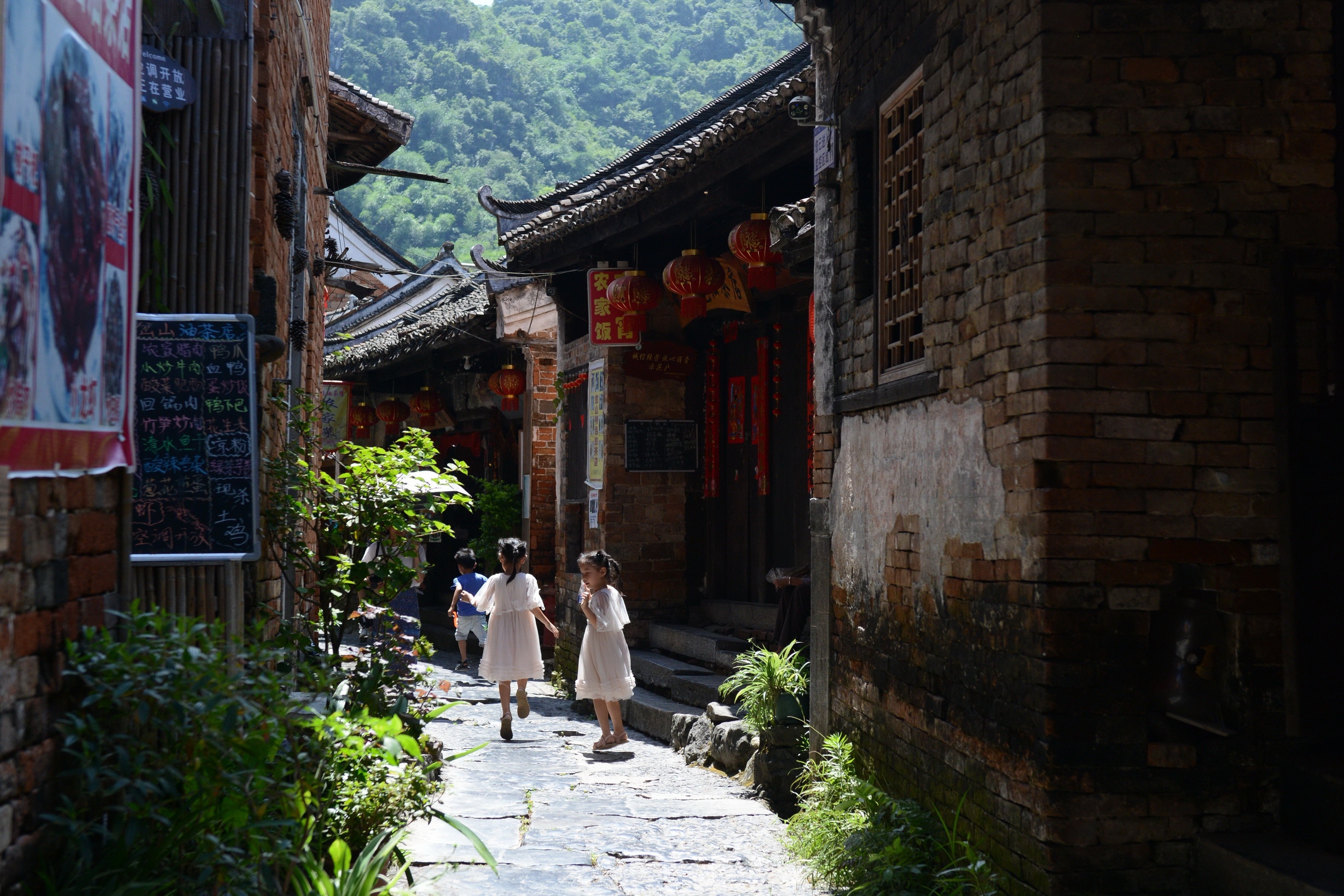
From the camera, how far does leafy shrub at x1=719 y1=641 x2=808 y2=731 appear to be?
781 centimetres

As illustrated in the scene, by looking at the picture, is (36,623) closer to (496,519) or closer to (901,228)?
(901,228)

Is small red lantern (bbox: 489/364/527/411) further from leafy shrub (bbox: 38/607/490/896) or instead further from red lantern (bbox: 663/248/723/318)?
leafy shrub (bbox: 38/607/490/896)

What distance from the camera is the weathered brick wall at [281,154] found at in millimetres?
5582

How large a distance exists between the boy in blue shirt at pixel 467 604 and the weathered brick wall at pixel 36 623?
10.1 metres

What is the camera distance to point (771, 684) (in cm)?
791

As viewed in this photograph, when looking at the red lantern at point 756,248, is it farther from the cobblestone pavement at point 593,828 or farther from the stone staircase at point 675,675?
the cobblestone pavement at point 593,828

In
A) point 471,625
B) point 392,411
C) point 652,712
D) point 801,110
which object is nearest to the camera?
point 801,110

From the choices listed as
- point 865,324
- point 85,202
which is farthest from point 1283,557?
point 85,202

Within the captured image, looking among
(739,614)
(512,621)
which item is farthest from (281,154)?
(739,614)

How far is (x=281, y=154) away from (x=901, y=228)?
3.25 m

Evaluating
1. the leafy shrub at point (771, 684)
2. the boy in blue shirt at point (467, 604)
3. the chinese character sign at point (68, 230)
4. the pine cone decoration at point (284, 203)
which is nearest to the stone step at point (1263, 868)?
the leafy shrub at point (771, 684)

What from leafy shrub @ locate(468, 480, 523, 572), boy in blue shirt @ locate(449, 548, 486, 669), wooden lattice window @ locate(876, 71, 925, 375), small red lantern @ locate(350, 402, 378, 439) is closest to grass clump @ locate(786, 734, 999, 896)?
wooden lattice window @ locate(876, 71, 925, 375)

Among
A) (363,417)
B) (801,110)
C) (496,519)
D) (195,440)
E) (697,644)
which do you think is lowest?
(697,644)

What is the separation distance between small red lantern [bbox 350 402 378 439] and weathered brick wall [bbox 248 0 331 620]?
1194 cm
